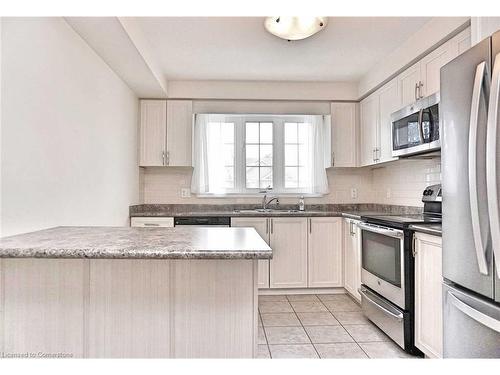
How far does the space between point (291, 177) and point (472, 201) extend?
2.90 m

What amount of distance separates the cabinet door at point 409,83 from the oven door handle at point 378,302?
1641 millimetres

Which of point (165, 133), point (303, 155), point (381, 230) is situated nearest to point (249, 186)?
point (303, 155)

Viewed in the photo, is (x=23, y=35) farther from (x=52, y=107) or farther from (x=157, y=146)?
(x=157, y=146)

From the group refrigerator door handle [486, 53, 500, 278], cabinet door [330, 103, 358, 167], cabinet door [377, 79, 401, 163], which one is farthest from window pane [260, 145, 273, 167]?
refrigerator door handle [486, 53, 500, 278]

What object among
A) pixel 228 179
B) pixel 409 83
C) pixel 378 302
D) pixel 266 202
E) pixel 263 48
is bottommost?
pixel 378 302

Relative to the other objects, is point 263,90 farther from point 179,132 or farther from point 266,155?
point 179,132

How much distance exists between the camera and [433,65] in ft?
8.86

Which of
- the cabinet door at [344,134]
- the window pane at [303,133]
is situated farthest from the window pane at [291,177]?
the cabinet door at [344,134]

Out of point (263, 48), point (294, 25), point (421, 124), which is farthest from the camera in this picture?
point (263, 48)

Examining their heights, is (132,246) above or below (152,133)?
below

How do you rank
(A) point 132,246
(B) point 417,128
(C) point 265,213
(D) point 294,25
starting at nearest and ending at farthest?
(A) point 132,246 → (D) point 294,25 → (B) point 417,128 → (C) point 265,213

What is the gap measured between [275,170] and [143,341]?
10.4 feet

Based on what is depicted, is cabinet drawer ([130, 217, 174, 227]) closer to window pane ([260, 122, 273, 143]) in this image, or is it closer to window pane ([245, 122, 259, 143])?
window pane ([245, 122, 259, 143])
